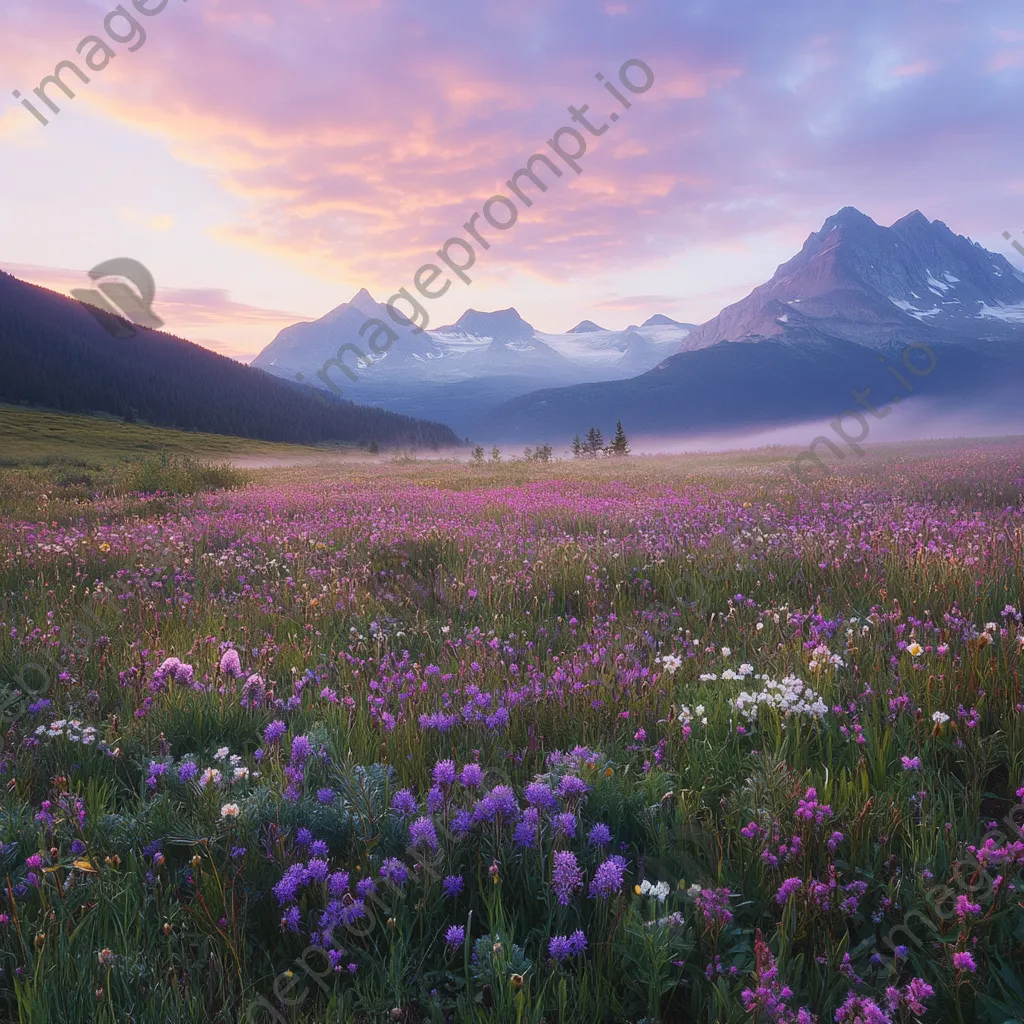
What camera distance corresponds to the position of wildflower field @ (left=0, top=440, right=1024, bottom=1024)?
5.48 feet

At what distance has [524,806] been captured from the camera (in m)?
2.39

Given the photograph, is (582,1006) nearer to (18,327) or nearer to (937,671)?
(937,671)

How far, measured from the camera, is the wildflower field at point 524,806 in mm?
1669

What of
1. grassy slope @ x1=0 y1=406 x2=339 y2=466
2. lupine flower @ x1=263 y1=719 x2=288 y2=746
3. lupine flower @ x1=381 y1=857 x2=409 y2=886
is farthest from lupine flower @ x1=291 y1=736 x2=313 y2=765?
grassy slope @ x1=0 y1=406 x2=339 y2=466

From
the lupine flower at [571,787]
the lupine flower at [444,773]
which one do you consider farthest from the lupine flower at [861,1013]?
the lupine flower at [444,773]

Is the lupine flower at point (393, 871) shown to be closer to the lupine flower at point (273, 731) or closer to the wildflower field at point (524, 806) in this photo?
the wildflower field at point (524, 806)

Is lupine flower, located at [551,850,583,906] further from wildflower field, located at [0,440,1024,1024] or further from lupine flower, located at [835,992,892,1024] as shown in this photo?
lupine flower, located at [835,992,892,1024]

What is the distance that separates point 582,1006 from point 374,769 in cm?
118

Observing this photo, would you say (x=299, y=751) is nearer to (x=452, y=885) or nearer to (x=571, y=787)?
(x=452, y=885)

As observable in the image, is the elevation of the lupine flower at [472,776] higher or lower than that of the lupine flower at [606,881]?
higher

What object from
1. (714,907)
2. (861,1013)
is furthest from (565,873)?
(861,1013)

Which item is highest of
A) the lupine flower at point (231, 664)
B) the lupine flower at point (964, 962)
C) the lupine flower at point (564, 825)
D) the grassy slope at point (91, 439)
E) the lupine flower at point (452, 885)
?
the grassy slope at point (91, 439)

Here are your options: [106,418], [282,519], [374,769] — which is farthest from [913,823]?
[106,418]

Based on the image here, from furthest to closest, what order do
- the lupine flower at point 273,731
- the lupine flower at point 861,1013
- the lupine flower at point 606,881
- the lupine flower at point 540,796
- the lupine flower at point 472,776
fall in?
the lupine flower at point 273,731, the lupine flower at point 472,776, the lupine flower at point 540,796, the lupine flower at point 606,881, the lupine flower at point 861,1013
